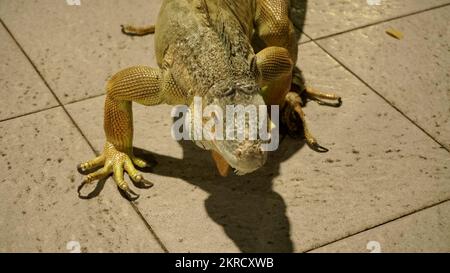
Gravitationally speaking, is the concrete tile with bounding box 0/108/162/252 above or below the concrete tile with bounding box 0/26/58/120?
below

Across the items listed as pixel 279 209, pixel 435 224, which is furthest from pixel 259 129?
pixel 435 224

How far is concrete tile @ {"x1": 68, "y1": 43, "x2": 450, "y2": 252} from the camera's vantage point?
341cm

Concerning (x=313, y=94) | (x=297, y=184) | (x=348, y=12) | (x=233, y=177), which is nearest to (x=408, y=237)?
(x=297, y=184)

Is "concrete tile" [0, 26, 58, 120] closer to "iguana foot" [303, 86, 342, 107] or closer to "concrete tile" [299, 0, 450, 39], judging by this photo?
"iguana foot" [303, 86, 342, 107]

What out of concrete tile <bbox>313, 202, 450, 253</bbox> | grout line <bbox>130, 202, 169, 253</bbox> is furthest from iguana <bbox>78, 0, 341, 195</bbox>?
concrete tile <bbox>313, 202, 450, 253</bbox>

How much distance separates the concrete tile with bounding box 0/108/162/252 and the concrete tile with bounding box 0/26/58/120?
0.74 feet

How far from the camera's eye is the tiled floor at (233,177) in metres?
3.38

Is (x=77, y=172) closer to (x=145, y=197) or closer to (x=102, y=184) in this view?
(x=102, y=184)

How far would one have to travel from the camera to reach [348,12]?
5441 mm

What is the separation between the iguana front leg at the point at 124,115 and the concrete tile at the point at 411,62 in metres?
1.92

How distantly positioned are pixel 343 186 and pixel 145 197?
1.27 m

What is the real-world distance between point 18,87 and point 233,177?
6.25ft

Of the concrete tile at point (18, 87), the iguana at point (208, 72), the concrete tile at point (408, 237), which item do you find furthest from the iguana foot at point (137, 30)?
the concrete tile at point (408, 237)

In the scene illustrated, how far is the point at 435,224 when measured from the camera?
3.47 meters
